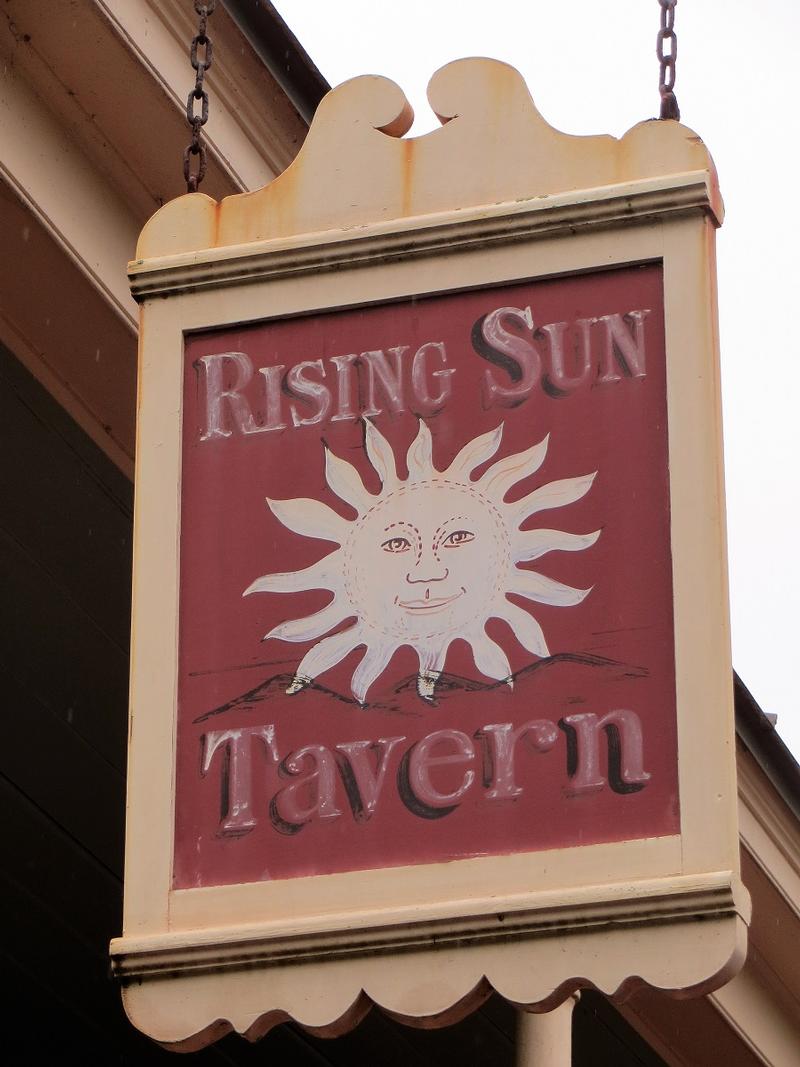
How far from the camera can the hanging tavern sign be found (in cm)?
419

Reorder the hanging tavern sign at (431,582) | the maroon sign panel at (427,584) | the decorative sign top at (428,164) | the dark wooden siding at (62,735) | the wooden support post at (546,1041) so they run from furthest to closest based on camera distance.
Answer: the wooden support post at (546,1041), the dark wooden siding at (62,735), the decorative sign top at (428,164), the maroon sign panel at (427,584), the hanging tavern sign at (431,582)

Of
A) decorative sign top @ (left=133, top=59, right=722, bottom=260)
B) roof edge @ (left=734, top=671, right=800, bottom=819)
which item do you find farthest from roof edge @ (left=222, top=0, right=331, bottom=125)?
roof edge @ (left=734, top=671, right=800, bottom=819)

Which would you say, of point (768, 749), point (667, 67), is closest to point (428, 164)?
point (667, 67)

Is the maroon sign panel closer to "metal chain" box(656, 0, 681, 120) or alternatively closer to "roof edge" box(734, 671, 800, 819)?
"metal chain" box(656, 0, 681, 120)

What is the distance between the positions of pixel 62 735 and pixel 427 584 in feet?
6.40

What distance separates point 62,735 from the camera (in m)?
6.18

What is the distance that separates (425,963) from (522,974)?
181 mm

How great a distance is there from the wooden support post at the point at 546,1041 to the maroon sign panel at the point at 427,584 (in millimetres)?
2162

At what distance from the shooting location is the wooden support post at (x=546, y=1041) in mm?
6340

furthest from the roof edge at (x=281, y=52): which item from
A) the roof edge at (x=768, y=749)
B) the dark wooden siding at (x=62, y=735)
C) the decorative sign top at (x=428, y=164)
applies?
the roof edge at (x=768, y=749)

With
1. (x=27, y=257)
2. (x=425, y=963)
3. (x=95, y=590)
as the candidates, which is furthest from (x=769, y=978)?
(x=425, y=963)

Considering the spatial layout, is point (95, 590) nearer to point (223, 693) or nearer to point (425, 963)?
point (223, 693)

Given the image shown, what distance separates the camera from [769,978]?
27.2 feet

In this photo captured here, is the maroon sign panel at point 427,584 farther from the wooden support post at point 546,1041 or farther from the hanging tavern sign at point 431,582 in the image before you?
the wooden support post at point 546,1041
